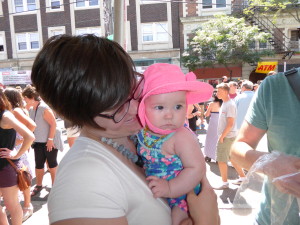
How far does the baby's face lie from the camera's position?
4.91 feet

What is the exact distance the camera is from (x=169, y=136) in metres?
1.52

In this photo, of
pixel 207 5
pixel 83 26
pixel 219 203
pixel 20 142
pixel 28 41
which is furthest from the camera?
pixel 28 41

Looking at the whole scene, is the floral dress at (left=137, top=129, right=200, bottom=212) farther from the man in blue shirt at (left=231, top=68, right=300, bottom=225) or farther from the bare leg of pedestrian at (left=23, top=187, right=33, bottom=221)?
the bare leg of pedestrian at (left=23, top=187, right=33, bottom=221)

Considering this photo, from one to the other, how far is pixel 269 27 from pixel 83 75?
22.2m

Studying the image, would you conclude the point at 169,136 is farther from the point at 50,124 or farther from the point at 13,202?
the point at 50,124

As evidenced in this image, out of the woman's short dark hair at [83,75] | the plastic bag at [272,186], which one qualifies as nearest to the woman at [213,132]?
the plastic bag at [272,186]

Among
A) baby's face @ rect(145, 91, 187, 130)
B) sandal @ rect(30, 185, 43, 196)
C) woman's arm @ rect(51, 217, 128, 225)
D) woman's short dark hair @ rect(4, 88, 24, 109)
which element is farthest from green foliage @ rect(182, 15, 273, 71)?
woman's arm @ rect(51, 217, 128, 225)

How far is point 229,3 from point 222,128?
17752 millimetres

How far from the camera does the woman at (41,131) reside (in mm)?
5074

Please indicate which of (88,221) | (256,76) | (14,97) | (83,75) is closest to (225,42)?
(256,76)

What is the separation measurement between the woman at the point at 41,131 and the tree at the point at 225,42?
14.6 m

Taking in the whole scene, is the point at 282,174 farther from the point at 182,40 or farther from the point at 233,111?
the point at 182,40

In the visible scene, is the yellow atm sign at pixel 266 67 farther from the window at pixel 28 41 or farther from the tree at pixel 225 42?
the window at pixel 28 41

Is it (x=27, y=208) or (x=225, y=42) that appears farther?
(x=225, y=42)
